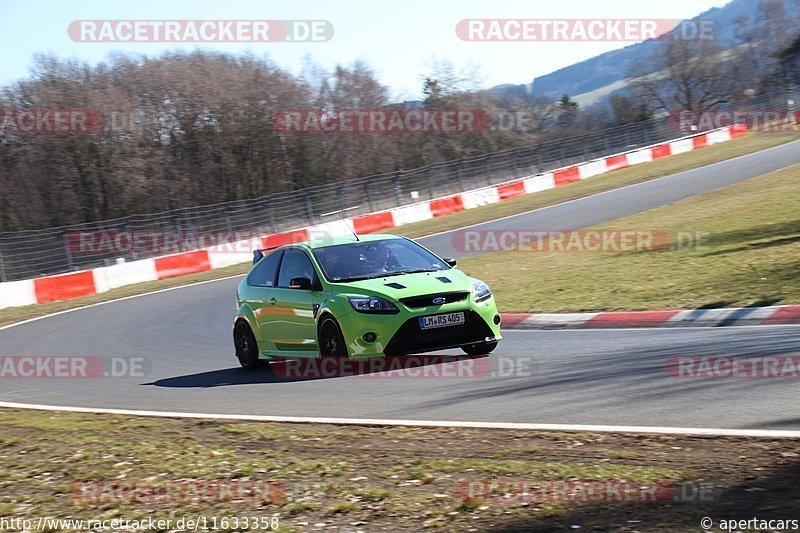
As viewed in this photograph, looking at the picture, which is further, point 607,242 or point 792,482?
point 607,242

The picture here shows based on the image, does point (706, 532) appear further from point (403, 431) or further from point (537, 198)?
point (537, 198)

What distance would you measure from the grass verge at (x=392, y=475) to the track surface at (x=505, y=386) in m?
0.80

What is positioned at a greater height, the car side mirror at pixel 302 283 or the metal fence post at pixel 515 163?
the metal fence post at pixel 515 163

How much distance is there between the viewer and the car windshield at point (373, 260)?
11.5 metres

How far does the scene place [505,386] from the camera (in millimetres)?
9078

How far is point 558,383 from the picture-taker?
888 cm

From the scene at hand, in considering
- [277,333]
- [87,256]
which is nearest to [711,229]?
[277,333]

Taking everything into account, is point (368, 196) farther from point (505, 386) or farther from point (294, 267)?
point (505, 386)

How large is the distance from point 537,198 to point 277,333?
26761mm

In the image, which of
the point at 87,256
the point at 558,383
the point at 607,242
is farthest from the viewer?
the point at 87,256

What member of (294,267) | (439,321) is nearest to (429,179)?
(294,267)

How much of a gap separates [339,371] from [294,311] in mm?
1027

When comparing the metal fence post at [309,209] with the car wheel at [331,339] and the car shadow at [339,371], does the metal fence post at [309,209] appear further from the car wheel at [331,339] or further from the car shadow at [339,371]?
the car wheel at [331,339]

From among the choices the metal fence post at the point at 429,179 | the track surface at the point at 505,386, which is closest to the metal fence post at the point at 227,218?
the metal fence post at the point at 429,179
